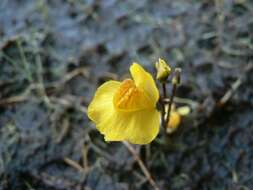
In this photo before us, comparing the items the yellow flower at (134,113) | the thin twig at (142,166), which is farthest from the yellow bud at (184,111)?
the yellow flower at (134,113)

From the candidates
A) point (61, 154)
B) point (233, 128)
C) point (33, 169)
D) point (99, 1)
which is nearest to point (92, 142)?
point (61, 154)

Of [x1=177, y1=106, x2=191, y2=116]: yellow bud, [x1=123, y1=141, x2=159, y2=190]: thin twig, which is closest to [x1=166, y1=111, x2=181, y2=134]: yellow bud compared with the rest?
[x1=177, y1=106, x2=191, y2=116]: yellow bud

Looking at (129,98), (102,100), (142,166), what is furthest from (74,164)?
(129,98)

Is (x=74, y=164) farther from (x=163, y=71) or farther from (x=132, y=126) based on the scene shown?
(x=163, y=71)

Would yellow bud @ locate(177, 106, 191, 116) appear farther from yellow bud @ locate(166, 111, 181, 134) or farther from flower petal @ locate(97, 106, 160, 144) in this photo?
flower petal @ locate(97, 106, 160, 144)

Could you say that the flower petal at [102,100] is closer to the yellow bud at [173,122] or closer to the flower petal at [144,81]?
the flower petal at [144,81]

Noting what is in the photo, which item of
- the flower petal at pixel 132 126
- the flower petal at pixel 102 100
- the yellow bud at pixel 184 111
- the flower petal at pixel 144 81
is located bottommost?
the yellow bud at pixel 184 111

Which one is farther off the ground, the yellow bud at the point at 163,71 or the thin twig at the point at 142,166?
the yellow bud at the point at 163,71
